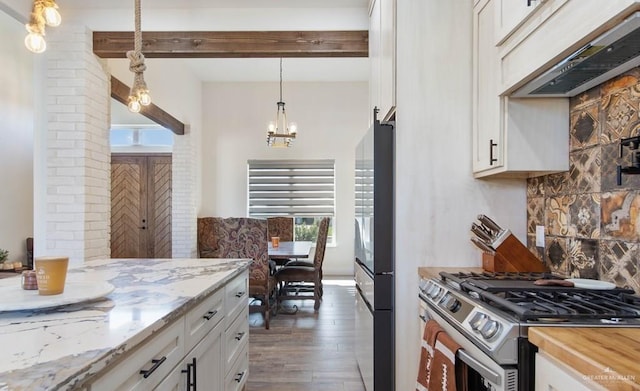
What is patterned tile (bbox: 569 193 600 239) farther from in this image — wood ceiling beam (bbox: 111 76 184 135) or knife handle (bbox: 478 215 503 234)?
wood ceiling beam (bbox: 111 76 184 135)

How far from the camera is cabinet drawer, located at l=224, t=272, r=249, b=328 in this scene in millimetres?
1893

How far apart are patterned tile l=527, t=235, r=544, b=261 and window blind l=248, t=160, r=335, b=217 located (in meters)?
4.82

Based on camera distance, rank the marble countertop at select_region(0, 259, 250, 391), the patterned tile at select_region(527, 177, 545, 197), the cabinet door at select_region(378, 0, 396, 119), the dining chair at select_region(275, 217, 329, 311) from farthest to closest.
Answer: the dining chair at select_region(275, 217, 329, 311)
the cabinet door at select_region(378, 0, 396, 119)
the patterned tile at select_region(527, 177, 545, 197)
the marble countertop at select_region(0, 259, 250, 391)

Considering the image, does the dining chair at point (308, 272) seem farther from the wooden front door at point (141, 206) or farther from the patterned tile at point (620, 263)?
the wooden front door at point (141, 206)

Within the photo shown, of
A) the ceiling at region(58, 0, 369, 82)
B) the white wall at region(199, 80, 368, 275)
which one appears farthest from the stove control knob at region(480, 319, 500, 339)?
the white wall at region(199, 80, 368, 275)

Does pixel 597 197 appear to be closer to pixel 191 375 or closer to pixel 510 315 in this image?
pixel 510 315

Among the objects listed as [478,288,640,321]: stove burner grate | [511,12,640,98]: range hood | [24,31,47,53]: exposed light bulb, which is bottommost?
[478,288,640,321]: stove burner grate

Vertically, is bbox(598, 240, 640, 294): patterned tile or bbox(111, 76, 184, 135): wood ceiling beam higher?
bbox(111, 76, 184, 135): wood ceiling beam

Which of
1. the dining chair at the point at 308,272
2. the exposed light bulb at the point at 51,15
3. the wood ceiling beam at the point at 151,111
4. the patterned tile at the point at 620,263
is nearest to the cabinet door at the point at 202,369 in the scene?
the exposed light bulb at the point at 51,15

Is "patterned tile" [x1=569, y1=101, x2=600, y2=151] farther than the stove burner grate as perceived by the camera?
Yes

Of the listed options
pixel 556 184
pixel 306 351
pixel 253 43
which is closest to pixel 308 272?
pixel 306 351

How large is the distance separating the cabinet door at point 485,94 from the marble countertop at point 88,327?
1.44 meters

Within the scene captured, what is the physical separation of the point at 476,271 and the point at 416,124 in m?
0.84

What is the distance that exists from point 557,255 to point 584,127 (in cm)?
62
